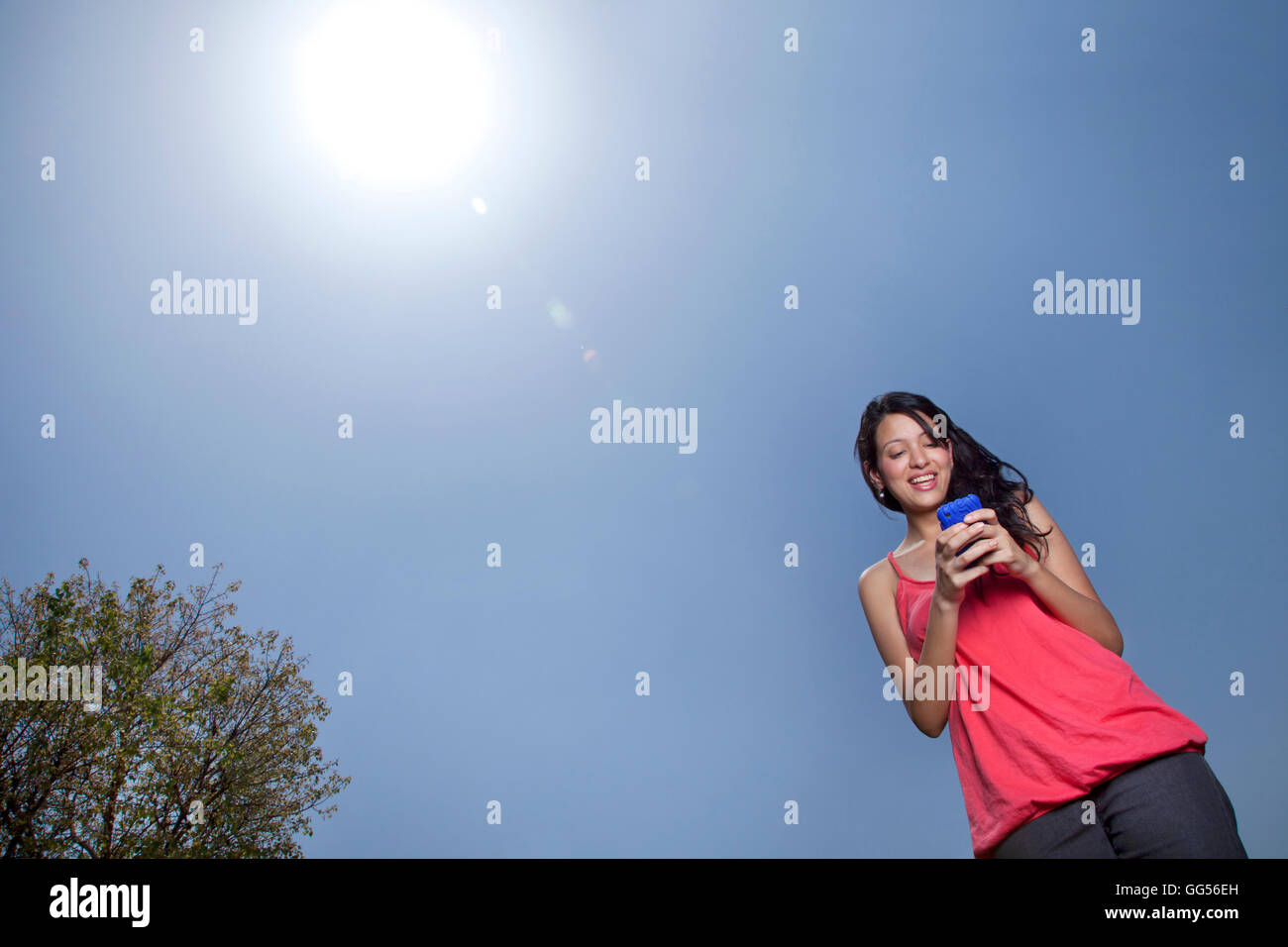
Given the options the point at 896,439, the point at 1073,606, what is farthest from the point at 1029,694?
the point at 896,439

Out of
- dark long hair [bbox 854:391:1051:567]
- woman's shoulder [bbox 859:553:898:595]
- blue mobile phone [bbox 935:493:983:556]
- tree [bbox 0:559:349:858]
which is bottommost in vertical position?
tree [bbox 0:559:349:858]

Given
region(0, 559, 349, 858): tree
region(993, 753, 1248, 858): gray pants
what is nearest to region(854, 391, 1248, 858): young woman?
region(993, 753, 1248, 858): gray pants

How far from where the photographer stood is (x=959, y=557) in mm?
2312

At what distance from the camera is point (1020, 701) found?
2.32m

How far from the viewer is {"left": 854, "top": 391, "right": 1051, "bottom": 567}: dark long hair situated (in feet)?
9.17

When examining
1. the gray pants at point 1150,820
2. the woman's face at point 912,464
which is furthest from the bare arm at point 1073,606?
the woman's face at point 912,464

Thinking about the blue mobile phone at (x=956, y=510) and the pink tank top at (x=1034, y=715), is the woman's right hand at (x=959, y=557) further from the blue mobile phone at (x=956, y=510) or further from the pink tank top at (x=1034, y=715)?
the pink tank top at (x=1034, y=715)

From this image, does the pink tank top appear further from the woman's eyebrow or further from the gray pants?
the woman's eyebrow

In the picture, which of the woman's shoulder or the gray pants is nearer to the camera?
the gray pants

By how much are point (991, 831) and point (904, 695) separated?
521 millimetres
